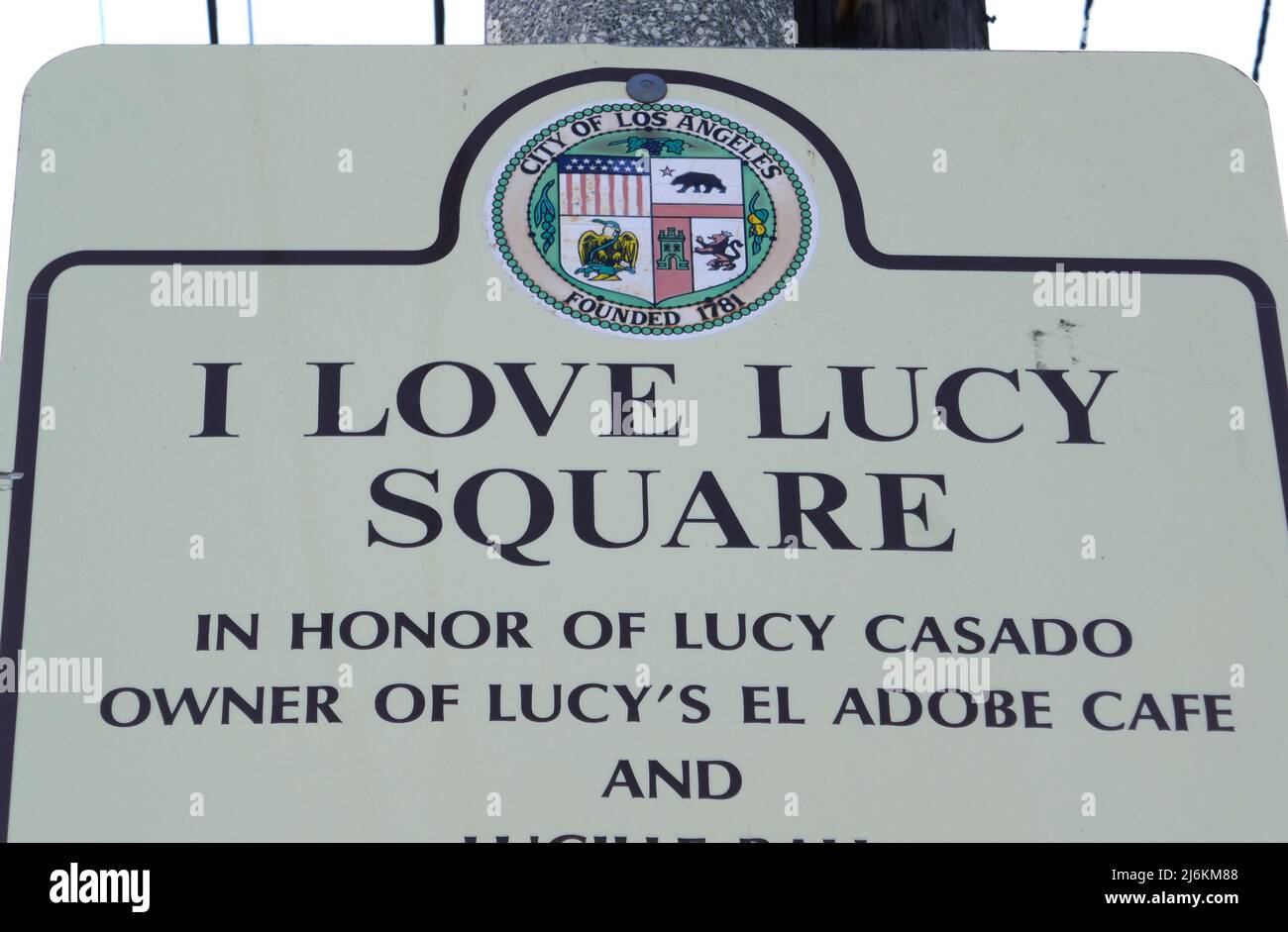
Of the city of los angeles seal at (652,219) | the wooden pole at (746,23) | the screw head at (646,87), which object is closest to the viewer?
the city of los angeles seal at (652,219)

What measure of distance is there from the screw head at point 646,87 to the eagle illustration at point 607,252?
0.22 metres

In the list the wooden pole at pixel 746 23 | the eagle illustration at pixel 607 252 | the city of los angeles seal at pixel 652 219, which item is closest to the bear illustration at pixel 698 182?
the city of los angeles seal at pixel 652 219

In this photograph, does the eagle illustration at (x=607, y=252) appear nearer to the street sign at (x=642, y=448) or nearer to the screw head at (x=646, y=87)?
the street sign at (x=642, y=448)

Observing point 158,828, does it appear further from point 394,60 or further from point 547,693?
point 394,60

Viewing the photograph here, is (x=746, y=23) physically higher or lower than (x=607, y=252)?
higher

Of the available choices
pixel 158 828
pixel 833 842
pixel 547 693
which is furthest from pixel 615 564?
pixel 158 828

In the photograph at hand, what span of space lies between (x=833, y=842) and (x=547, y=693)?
1.32ft

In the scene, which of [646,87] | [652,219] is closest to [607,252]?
[652,219]

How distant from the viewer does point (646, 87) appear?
116 inches

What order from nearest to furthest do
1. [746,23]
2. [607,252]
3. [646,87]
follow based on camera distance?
1. [607,252]
2. [646,87]
3. [746,23]

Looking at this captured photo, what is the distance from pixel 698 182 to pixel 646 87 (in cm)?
18

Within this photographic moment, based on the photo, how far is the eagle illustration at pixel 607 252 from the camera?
2.80 meters

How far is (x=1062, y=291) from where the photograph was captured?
9.24ft

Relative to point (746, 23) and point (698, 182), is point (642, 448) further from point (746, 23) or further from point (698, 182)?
point (746, 23)
